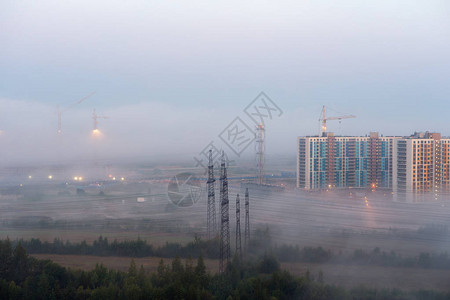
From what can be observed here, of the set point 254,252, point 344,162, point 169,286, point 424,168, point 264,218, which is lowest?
point 264,218

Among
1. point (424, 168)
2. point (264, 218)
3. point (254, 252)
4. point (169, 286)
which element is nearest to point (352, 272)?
point (254, 252)

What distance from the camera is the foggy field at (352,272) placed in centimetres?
581

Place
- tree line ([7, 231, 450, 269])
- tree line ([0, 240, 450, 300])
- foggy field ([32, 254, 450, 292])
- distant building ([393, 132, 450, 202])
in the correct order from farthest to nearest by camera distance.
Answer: distant building ([393, 132, 450, 202]) < tree line ([7, 231, 450, 269]) < foggy field ([32, 254, 450, 292]) < tree line ([0, 240, 450, 300])

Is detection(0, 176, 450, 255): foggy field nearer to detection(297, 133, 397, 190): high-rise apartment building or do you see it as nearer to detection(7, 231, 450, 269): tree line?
detection(7, 231, 450, 269): tree line

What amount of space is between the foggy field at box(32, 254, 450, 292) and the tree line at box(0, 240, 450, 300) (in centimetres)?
54

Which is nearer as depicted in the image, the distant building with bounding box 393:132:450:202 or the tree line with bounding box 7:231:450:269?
the tree line with bounding box 7:231:450:269

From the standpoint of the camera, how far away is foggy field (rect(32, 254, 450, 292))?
5.81m

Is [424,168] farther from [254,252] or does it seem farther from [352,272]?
[254,252]

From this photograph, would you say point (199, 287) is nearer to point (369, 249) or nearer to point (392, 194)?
point (369, 249)

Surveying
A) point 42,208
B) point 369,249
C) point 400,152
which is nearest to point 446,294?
point 369,249

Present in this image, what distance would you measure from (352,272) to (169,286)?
11.0ft

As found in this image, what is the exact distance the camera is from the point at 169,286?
4.71 metres

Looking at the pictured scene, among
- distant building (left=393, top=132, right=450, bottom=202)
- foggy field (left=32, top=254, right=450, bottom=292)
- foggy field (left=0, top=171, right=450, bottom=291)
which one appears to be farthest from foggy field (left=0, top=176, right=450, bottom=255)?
foggy field (left=32, top=254, right=450, bottom=292)

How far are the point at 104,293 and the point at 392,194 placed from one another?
40.7 ft
